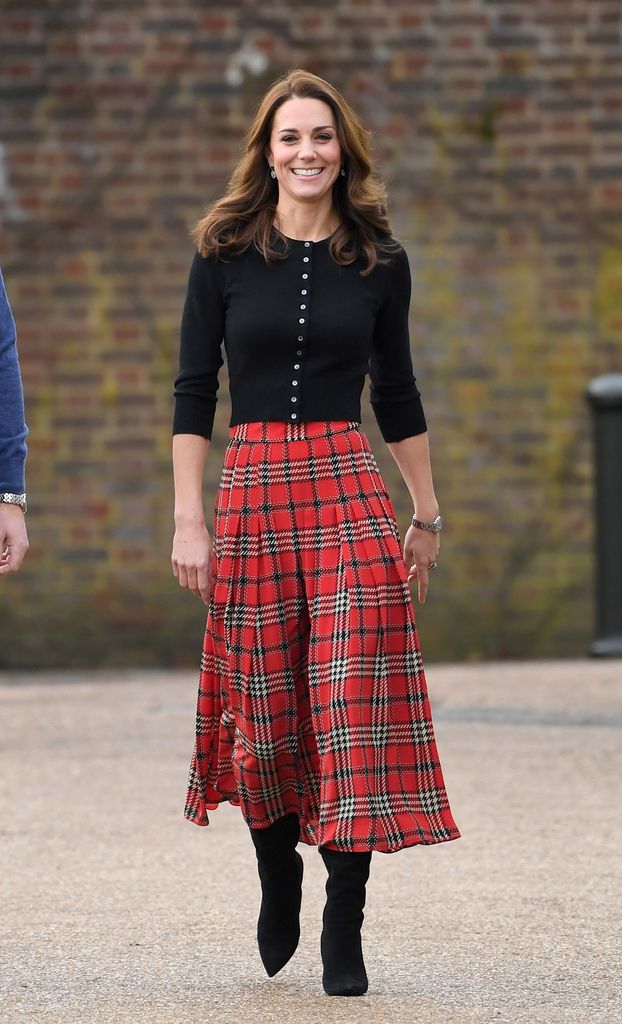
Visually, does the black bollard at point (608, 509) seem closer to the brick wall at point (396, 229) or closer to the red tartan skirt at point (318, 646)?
the brick wall at point (396, 229)

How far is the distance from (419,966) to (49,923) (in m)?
0.93

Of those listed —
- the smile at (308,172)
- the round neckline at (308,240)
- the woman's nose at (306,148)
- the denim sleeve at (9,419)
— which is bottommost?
the denim sleeve at (9,419)

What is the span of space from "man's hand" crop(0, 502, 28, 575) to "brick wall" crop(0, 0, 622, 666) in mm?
5296

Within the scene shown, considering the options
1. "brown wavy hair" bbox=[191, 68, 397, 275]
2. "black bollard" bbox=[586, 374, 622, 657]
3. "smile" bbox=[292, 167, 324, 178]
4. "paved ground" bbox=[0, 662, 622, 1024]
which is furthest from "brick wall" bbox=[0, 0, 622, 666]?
"smile" bbox=[292, 167, 324, 178]

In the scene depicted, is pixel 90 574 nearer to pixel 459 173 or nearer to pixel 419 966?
pixel 459 173

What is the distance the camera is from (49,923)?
4.20 m

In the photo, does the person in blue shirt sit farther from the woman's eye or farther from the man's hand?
the woman's eye

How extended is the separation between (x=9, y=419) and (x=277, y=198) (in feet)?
2.46

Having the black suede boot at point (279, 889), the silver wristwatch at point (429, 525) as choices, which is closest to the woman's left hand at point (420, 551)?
the silver wristwatch at point (429, 525)

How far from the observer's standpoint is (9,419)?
3.56m

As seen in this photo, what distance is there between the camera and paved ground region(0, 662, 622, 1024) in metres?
3.53

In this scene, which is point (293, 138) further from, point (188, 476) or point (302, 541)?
point (302, 541)

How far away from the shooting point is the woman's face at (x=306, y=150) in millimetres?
3693

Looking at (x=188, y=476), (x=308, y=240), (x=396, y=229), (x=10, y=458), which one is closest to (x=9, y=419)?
(x=10, y=458)
